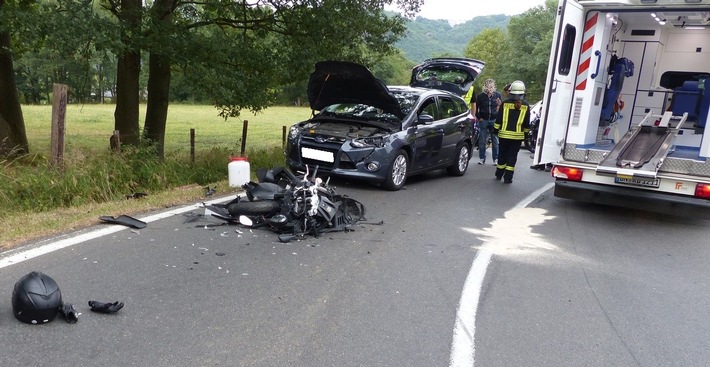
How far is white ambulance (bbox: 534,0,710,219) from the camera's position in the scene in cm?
642

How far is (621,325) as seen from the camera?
11.8ft

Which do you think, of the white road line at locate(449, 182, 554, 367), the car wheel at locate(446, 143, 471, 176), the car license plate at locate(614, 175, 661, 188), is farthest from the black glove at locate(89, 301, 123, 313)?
the car wheel at locate(446, 143, 471, 176)

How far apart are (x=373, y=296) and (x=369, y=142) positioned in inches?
158

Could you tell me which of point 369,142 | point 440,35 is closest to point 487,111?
point 369,142

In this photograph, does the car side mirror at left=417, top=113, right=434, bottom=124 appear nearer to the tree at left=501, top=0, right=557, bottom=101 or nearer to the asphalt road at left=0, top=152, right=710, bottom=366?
the asphalt road at left=0, top=152, right=710, bottom=366

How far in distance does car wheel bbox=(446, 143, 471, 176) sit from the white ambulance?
2.47 meters

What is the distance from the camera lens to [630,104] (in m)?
9.78

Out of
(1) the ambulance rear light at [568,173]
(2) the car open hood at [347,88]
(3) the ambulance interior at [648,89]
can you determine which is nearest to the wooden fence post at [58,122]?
(2) the car open hood at [347,88]

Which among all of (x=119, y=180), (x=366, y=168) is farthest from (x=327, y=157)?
(x=119, y=180)

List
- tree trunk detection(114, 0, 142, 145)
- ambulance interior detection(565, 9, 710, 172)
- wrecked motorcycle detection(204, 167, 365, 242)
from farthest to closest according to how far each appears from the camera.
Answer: tree trunk detection(114, 0, 142, 145)
ambulance interior detection(565, 9, 710, 172)
wrecked motorcycle detection(204, 167, 365, 242)

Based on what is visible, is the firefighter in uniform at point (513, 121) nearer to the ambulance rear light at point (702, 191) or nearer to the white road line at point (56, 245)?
the ambulance rear light at point (702, 191)

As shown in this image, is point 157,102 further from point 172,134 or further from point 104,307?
point 172,134

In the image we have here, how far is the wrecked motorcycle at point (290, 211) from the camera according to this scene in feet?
17.5

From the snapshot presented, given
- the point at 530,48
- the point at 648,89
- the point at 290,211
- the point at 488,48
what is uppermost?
the point at 488,48
